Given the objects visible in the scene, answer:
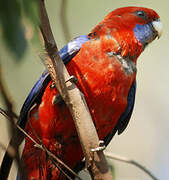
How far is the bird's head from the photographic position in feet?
7.95

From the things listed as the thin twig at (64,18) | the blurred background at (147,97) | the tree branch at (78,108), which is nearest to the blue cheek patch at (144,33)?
the thin twig at (64,18)

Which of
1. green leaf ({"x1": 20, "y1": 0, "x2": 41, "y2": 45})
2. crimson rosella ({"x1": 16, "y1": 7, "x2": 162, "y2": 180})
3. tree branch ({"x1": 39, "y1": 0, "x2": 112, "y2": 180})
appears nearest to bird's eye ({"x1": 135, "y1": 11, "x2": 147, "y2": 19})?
crimson rosella ({"x1": 16, "y1": 7, "x2": 162, "y2": 180})

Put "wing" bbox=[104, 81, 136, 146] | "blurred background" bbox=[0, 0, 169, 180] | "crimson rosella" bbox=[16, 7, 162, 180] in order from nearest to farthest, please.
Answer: "crimson rosella" bbox=[16, 7, 162, 180], "wing" bbox=[104, 81, 136, 146], "blurred background" bbox=[0, 0, 169, 180]

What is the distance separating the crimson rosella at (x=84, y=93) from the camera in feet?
7.34

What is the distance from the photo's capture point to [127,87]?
237 cm

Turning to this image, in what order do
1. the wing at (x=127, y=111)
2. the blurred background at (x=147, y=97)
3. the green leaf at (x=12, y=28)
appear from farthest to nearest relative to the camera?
the blurred background at (x=147, y=97) → the wing at (x=127, y=111) → the green leaf at (x=12, y=28)

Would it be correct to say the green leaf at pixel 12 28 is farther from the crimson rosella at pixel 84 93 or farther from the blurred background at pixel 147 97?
the blurred background at pixel 147 97

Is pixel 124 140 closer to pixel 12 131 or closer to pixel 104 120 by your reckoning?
pixel 104 120

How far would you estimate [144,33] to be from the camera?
2.57 meters

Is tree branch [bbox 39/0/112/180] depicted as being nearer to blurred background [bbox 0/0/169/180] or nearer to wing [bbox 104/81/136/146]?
wing [bbox 104/81/136/146]

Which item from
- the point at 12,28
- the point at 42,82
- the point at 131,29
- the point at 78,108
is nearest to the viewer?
the point at 12,28

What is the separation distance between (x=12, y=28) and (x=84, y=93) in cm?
140

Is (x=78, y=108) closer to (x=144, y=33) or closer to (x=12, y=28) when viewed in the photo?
(x=12, y=28)

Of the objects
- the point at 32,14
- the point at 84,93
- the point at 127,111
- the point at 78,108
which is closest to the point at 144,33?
the point at 127,111
